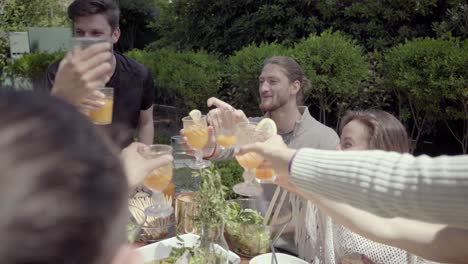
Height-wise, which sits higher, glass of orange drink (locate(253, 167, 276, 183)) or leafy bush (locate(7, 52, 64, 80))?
glass of orange drink (locate(253, 167, 276, 183))

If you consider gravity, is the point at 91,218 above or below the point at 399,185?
above

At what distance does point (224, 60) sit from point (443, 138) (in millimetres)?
4329

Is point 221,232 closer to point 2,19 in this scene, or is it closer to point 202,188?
point 202,188

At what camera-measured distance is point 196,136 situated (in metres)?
2.24

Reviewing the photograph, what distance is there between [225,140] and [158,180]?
496 mm

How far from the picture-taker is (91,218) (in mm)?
582

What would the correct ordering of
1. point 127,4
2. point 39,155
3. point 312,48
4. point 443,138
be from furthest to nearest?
point 127,4 < point 443,138 < point 312,48 < point 39,155

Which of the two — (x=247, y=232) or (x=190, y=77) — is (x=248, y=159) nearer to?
(x=247, y=232)

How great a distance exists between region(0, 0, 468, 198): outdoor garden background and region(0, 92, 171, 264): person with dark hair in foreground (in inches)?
148

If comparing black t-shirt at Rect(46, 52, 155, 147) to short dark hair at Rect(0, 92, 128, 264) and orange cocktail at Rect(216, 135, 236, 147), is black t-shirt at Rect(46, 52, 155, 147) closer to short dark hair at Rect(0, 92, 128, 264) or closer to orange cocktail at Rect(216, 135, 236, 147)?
orange cocktail at Rect(216, 135, 236, 147)

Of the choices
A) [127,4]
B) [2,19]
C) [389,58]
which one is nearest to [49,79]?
[389,58]

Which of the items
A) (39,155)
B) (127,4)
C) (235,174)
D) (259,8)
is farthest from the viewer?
(127,4)

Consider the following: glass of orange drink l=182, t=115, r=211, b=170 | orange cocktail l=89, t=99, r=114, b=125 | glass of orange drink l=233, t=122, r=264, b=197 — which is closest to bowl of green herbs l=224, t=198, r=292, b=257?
glass of orange drink l=233, t=122, r=264, b=197

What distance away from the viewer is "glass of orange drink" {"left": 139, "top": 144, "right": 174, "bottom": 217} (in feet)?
5.41
